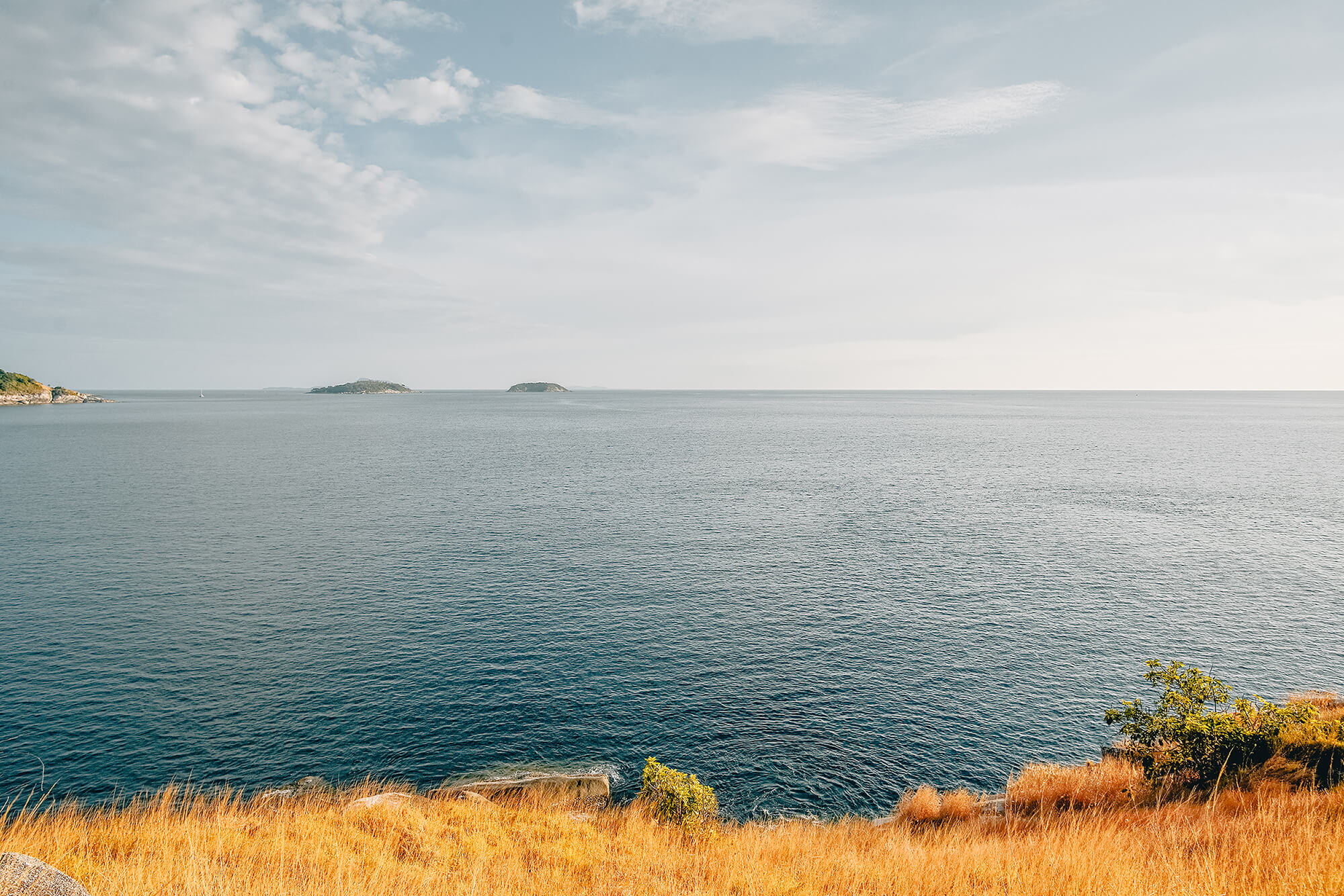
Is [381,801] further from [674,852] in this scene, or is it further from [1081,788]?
[1081,788]

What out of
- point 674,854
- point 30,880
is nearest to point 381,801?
point 674,854

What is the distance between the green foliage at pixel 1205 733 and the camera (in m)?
28.5

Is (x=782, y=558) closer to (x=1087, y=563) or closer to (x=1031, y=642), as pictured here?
(x=1031, y=642)

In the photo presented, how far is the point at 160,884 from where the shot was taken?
14188mm

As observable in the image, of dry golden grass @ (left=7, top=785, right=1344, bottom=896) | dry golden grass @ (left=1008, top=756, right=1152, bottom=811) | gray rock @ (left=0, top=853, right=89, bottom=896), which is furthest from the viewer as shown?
dry golden grass @ (left=1008, top=756, right=1152, bottom=811)

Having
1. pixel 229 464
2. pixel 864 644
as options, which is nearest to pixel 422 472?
pixel 229 464

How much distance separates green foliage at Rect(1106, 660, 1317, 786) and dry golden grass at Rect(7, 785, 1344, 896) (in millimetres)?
2107

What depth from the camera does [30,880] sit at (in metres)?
11.7

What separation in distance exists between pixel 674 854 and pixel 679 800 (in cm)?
708

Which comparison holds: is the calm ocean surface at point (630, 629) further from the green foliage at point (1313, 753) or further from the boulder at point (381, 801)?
the green foliage at point (1313, 753)

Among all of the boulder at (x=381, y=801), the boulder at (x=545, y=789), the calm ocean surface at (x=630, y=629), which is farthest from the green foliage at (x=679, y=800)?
the boulder at (x=381, y=801)

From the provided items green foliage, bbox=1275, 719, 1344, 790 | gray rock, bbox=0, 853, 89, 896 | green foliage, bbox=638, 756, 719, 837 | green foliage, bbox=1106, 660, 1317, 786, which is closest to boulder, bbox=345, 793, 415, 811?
green foliage, bbox=638, 756, 719, 837

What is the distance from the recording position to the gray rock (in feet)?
37.6

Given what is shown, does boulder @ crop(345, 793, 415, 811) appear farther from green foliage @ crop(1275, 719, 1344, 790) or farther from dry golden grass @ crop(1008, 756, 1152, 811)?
green foliage @ crop(1275, 719, 1344, 790)
